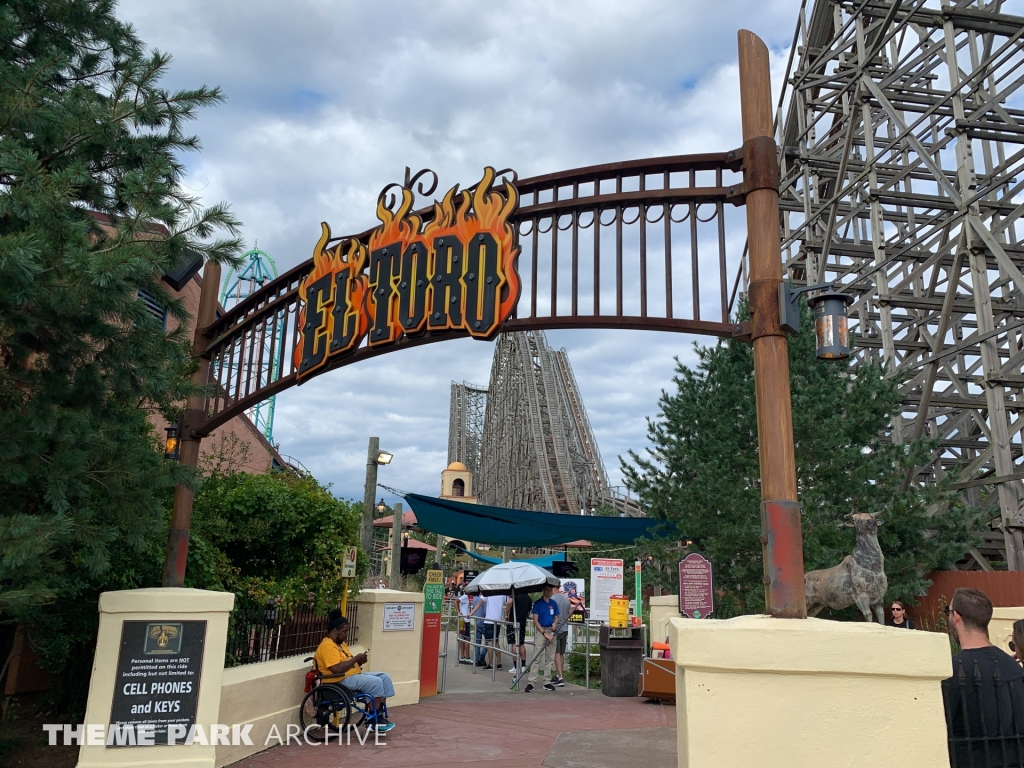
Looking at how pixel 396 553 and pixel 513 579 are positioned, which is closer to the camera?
pixel 513 579

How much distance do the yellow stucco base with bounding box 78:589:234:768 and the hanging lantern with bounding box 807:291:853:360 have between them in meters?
4.71

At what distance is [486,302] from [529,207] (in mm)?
791

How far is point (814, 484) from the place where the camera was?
12.1 metres

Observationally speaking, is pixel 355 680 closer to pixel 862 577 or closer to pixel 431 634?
pixel 431 634

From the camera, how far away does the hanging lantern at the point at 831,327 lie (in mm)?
4750

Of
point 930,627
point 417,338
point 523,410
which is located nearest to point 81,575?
point 417,338

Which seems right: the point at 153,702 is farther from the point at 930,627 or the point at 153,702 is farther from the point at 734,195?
the point at 930,627

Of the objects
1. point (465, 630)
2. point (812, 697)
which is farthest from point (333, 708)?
point (465, 630)

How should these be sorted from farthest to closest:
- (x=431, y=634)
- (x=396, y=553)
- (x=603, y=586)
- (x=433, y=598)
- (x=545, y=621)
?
(x=396, y=553) < (x=603, y=586) < (x=433, y=598) < (x=545, y=621) < (x=431, y=634)

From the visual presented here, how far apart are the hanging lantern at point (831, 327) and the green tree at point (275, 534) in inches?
236

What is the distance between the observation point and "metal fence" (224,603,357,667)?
7.88 m

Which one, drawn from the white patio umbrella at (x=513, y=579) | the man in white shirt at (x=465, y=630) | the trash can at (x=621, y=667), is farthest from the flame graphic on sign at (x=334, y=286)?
the man in white shirt at (x=465, y=630)

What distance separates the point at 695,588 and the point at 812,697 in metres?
7.34

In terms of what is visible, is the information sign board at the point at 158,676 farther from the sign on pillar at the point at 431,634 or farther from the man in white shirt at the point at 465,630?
the man in white shirt at the point at 465,630
